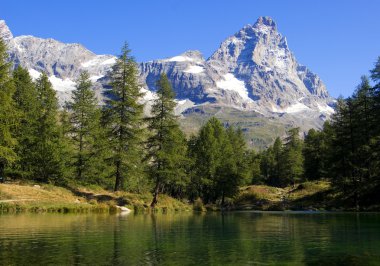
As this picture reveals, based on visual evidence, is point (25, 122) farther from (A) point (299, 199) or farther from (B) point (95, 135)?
(A) point (299, 199)

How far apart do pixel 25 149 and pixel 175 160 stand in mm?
17116

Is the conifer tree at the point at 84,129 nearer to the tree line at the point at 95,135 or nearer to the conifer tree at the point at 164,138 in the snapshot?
the tree line at the point at 95,135

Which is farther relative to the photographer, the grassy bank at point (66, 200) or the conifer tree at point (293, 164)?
the conifer tree at point (293, 164)

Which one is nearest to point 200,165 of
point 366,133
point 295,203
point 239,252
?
point 295,203

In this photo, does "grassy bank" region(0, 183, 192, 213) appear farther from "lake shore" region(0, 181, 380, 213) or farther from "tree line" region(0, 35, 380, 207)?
"tree line" region(0, 35, 380, 207)

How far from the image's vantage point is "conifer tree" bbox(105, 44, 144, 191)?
49891 mm

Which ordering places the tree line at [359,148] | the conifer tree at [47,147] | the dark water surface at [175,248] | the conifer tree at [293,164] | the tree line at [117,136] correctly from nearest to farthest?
1. the dark water surface at [175,248]
2. the tree line at [117,136]
3. the conifer tree at [47,147]
4. the tree line at [359,148]
5. the conifer tree at [293,164]

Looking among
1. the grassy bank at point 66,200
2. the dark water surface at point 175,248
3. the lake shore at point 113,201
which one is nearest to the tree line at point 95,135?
the grassy bank at point 66,200

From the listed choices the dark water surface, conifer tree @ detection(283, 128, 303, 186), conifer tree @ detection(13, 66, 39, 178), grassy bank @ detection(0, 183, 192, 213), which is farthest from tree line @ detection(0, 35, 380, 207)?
conifer tree @ detection(283, 128, 303, 186)

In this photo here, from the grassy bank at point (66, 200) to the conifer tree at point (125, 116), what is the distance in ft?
10.3

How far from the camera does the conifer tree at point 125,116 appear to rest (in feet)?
164

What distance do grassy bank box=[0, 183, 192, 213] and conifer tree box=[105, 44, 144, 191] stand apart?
10.3 ft

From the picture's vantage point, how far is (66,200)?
42.2m

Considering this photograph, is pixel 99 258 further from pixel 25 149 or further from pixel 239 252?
pixel 25 149
